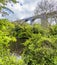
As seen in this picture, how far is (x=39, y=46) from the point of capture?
5914mm

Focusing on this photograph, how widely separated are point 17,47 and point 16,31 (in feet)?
2.89

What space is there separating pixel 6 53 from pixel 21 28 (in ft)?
19.9

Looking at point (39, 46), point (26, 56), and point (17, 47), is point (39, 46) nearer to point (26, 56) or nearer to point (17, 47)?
point (26, 56)

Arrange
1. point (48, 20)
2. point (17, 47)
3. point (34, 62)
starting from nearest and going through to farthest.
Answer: point (34, 62)
point (17, 47)
point (48, 20)

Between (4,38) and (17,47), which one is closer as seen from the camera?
(4,38)

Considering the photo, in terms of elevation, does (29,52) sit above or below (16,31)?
below

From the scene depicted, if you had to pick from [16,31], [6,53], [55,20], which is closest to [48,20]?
[55,20]

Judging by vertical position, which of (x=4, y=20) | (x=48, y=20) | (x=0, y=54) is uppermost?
(x=48, y=20)

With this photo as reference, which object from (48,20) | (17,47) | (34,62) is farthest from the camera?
(48,20)

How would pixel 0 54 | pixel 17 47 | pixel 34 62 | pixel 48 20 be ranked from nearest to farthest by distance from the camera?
pixel 0 54, pixel 34 62, pixel 17 47, pixel 48 20

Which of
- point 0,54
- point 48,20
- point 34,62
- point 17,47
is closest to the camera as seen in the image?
point 0,54

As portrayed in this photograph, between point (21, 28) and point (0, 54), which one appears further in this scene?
point (21, 28)

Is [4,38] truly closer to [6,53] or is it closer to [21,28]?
[6,53]

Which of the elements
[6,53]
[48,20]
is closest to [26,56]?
[6,53]
